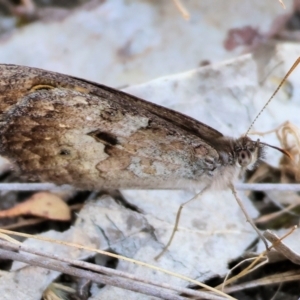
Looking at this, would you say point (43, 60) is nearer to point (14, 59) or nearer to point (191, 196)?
point (14, 59)

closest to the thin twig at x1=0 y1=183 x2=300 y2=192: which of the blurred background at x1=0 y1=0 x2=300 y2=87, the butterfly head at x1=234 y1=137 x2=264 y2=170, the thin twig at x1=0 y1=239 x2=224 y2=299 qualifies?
the butterfly head at x1=234 y1=137 x2=264 y2=170

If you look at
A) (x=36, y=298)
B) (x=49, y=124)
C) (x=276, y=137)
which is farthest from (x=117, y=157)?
(x=276, y=137)

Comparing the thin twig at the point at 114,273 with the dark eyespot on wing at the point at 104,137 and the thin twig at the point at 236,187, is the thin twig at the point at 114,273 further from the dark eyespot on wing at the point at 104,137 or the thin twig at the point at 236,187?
the dark eyespot on wing at the point at 104,137

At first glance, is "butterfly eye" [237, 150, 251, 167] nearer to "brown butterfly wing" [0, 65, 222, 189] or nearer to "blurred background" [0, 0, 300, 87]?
"brown butterfly wing" [0, 65, 222, 189]

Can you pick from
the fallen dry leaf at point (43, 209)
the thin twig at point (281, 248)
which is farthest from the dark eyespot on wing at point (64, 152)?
the thin twig at point (281, 248)

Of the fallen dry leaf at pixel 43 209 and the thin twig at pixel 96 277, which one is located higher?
the fallen dry leaf at pixel 43 209

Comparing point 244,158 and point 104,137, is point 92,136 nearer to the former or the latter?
point 104,137
